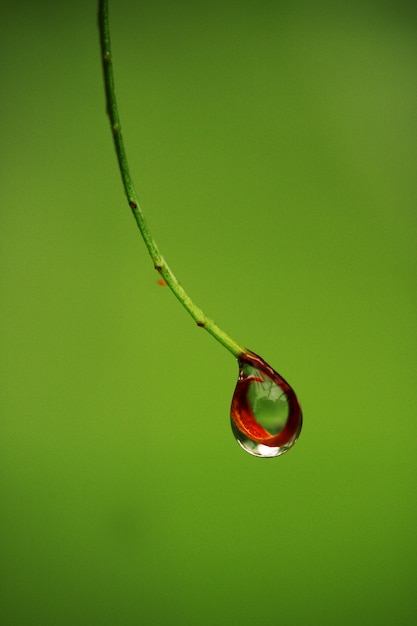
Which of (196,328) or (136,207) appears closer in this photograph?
(136,207)

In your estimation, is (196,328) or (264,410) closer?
(264,410)

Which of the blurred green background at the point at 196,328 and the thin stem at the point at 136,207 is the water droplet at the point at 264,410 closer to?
the thin stem at the point at 136,207

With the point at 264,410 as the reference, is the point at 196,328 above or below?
above

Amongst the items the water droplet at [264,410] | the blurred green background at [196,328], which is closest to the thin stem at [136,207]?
the water droplet at [264,410]

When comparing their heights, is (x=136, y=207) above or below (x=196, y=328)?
below

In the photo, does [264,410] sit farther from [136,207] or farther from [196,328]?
[196,328]

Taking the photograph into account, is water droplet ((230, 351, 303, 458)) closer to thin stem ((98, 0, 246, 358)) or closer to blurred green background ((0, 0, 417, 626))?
thin stem ((98, 0, 246, 358))

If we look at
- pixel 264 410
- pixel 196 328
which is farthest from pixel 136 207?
pixel 196 328
